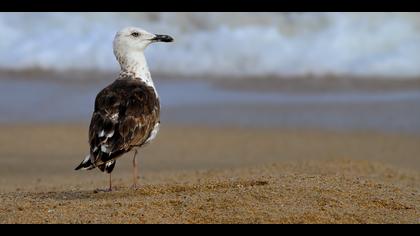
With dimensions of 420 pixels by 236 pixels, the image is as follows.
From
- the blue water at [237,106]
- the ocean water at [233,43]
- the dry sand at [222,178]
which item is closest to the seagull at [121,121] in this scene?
the dry sand at [222,178]

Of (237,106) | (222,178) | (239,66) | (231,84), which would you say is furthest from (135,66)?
(239,66)

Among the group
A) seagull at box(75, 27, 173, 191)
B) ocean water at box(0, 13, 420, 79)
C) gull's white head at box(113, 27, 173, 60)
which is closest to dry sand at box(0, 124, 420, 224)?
seagull at box(75, 27, 173, 191)

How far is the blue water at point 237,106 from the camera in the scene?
12.3 meters

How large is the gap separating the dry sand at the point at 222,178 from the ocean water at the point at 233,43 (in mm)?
3821

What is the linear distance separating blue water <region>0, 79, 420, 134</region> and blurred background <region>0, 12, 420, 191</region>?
0.06 feet

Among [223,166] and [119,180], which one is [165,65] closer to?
[223,166]

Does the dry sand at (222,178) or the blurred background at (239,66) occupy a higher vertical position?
the blurred background at (239,66)

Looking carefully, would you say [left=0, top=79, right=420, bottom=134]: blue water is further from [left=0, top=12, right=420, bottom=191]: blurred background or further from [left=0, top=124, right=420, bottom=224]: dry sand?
[left=0, top=124, right=420, bottom=224]: dry sand

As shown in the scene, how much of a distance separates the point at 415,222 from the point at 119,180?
4.36 meters

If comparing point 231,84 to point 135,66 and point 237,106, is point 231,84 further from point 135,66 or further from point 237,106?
point 135,66

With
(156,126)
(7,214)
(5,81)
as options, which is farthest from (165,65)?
(7,214)

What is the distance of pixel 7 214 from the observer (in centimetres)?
559

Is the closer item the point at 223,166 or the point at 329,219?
the point at 329,219

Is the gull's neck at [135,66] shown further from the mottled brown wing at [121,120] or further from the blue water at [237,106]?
the blue water at [237,106]
